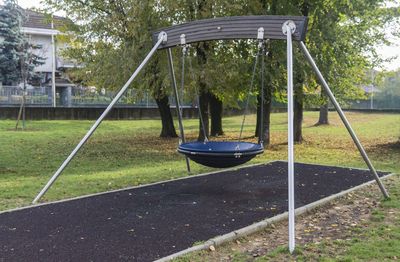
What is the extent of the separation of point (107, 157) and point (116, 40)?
367 centimetres

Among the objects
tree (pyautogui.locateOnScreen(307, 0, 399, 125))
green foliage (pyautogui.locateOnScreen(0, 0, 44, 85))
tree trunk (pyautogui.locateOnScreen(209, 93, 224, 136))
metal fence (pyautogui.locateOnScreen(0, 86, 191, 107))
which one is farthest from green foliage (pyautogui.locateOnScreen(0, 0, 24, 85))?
tree (pyautogui.locateOnScreen(307, 0, 399, 125))

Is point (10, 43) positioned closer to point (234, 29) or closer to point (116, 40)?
point (116, 40)

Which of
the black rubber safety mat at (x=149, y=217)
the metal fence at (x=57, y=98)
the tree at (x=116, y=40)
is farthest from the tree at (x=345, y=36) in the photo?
the metal fence at (x=57, y=98)

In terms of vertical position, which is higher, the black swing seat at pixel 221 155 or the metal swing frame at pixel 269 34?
the metal swing frame at pixel 269 34

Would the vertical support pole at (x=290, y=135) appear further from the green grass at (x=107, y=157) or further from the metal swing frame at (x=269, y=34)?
the green grass at (x=107, y=157)

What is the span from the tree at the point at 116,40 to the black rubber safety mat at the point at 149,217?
17.0 feet

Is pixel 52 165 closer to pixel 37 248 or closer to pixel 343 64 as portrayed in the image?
pixel 37 248

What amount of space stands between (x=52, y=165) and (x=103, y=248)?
261 inches

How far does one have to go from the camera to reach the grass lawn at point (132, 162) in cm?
492

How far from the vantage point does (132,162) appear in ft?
38.3

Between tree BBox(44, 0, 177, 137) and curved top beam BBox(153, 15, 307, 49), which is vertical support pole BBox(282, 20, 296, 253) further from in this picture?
tree BBox(44, 0, 177, 137)

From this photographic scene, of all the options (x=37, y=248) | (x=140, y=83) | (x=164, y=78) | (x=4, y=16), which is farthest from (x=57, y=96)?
(x=37, y=248)

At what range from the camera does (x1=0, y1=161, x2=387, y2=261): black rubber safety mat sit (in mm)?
4559

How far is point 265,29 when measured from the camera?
5.90 meters
